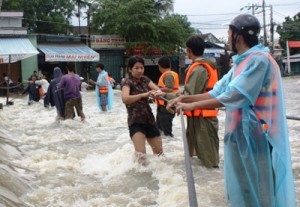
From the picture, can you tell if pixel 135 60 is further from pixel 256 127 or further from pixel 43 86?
pixel 43 86

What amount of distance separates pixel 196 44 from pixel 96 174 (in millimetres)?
2365

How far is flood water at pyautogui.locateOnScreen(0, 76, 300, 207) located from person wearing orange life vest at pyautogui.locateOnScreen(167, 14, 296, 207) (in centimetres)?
159

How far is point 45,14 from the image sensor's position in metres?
34.3

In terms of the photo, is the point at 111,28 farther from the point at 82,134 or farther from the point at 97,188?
the point at 97,188

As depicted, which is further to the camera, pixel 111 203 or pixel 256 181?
pixel 111 203

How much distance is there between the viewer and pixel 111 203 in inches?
181

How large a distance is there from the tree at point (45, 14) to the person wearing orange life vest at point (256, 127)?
31402mm

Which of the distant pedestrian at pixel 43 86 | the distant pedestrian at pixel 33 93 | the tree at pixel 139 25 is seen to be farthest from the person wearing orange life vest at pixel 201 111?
the tree at pixel 139 25

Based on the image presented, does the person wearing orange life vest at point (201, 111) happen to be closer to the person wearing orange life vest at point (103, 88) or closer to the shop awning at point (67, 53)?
the person wearing orange life vest at point (103, 88)

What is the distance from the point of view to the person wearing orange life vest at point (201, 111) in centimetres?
540

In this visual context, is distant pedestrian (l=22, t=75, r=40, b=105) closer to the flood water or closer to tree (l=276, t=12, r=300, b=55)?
the flood water

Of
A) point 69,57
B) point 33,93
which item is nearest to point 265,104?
point 33,93

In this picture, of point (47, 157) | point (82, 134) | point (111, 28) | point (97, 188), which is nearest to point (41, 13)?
point (111, 28)

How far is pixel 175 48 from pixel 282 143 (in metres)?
28.9
